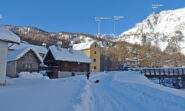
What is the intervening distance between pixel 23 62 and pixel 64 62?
39.3 feet

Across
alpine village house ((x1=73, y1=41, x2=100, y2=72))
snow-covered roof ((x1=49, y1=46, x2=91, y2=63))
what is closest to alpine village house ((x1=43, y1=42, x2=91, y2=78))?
snow-covered roof ((x1=49, y1=46, x2=91, y2=63))

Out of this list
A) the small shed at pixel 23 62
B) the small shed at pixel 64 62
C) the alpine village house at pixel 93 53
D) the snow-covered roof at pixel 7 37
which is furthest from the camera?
the alpine village house at pixel 93 53

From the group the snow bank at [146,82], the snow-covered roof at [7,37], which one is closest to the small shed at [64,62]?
the snow bank at [146,82]

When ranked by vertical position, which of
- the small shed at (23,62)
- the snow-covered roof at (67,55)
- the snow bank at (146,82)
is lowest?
the snow bank at (146,82)

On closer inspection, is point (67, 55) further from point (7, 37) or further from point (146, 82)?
point (7, 37)

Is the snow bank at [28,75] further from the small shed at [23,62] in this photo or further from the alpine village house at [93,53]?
the alpine village house at [93,53]

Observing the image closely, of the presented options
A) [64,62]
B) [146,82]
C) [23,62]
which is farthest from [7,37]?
[64,62]

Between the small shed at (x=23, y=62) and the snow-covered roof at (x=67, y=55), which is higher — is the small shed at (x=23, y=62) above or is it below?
below

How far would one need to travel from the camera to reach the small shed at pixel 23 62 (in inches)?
1427

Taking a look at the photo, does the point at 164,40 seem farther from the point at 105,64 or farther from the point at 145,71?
the point at 145,71

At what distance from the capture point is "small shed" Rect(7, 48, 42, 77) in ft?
119

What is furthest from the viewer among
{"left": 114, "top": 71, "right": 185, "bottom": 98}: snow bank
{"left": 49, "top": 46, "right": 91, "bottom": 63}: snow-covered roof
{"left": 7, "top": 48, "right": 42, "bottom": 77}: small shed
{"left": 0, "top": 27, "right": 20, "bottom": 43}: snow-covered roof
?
{"left": 49, "top": 46, "right": 91, "bottom": 63}: snow-covered roof

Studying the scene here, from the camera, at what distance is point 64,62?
156ft

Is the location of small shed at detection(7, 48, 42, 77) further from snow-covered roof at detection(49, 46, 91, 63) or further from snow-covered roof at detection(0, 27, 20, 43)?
snow-covered roof at detection(0, 27, 20, 43)
